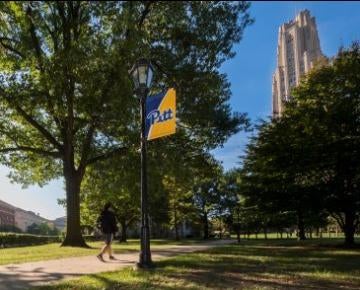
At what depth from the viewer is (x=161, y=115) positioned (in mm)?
13172

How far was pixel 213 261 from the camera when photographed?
51.6 ft

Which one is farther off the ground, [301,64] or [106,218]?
[301,64]

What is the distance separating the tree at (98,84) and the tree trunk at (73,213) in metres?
0.05

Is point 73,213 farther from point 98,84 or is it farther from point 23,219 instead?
point 23,219

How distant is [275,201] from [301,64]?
6.53 metres

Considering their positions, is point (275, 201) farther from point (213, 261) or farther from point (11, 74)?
point (11, 74)


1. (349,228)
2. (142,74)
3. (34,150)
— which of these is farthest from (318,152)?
(34,150)

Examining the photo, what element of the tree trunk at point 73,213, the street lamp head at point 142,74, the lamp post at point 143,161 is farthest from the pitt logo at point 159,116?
the tree trunk at point 73,213

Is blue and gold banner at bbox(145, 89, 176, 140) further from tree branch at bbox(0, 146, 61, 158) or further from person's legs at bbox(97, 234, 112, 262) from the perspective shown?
tree branch at bbox(0, 146, 61, 158)

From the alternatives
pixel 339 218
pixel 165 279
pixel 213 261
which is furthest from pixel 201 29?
pixel 165 279

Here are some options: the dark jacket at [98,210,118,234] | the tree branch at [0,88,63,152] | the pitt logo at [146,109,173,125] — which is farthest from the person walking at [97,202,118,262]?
the tree branch at [0,88,63,152]

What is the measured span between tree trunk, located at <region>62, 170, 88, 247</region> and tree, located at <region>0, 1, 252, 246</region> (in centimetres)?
5

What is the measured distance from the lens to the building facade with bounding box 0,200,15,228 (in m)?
142

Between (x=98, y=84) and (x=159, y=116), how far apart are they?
9.68 m
